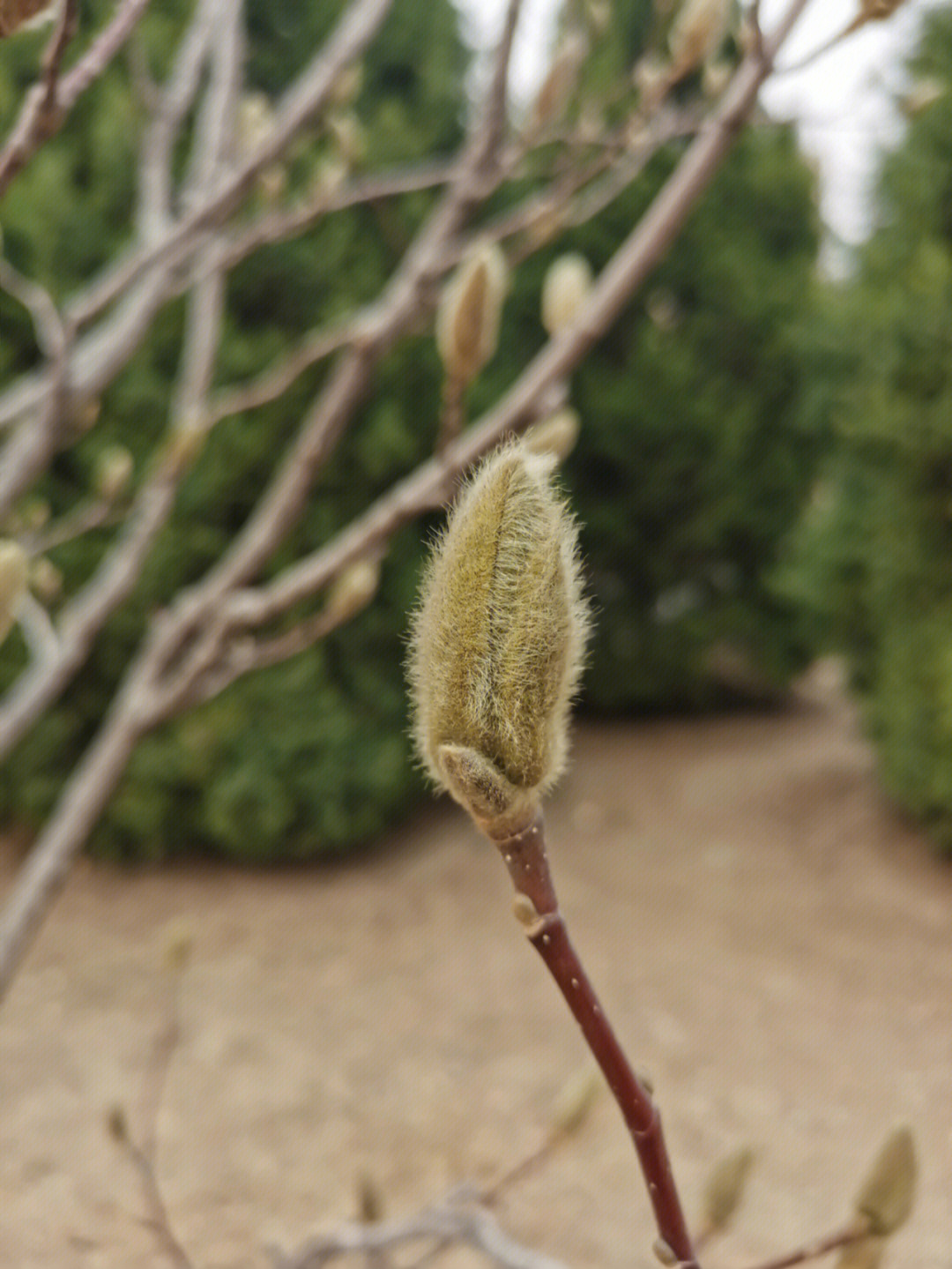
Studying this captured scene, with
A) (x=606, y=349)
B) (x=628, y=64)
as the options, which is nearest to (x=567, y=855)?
(x=606, y=349)

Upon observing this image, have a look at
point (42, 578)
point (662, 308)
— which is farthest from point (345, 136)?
point (662, 308)

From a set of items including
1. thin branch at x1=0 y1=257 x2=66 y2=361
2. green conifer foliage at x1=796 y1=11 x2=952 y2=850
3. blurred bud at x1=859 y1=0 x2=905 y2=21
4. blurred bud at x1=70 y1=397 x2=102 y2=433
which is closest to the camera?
blurred bud at x1=859 y1=0 x2=905 y2=21

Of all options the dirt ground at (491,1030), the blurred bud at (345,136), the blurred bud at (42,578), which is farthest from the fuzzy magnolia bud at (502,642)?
the dirt ground at (491,1030)

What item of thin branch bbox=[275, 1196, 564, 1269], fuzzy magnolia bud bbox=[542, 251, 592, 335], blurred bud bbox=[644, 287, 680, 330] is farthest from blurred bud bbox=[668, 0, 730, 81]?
blurred bud bbox=[644, 287, 680, 330]

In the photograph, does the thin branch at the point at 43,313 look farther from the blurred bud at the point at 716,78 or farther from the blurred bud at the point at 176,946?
the blurred bud at the point at 716,78

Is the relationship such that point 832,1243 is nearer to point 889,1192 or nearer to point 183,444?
point 889,1192

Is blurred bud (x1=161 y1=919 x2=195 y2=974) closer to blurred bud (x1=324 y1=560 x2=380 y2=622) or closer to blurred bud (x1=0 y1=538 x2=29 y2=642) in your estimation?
blurred bud (x1=324 y1=560 x2=380 y2=622)

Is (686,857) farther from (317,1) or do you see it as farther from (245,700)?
(317,1)
